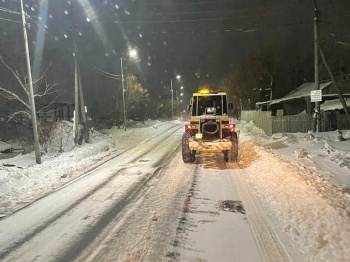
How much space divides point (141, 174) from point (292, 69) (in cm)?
5102

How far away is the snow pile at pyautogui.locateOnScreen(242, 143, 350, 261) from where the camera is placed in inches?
212

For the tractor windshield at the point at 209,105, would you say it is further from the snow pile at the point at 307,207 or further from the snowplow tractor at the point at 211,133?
the snow pile at the point at 307,207

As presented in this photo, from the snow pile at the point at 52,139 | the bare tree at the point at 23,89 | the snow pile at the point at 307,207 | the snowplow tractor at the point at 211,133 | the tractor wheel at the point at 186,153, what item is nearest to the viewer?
the snow pile at the point at 307,207

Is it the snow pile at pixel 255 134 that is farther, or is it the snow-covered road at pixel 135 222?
the snow pile at pixel 255 134

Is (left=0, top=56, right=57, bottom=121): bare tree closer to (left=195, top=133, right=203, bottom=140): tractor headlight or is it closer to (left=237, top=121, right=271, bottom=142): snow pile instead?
(left=195, top=133, right=203, bottom=140): tractor headlight

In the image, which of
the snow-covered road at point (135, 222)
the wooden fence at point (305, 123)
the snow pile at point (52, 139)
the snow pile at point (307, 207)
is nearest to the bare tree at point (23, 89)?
the snow pile at point (52, 139)

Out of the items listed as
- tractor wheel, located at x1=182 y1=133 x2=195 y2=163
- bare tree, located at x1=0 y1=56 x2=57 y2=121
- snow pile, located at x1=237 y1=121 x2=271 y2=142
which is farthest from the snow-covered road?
snow pile, located at x1=237 y1=121 x2=271 y2=142

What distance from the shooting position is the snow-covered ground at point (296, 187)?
228 inches

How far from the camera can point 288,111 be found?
42.7 metres

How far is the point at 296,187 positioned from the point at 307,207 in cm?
165

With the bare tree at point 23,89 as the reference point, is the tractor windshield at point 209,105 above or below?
below

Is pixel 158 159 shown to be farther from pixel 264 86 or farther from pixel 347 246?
pixel 264 86

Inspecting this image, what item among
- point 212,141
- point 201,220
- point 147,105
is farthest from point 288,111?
point 201,220

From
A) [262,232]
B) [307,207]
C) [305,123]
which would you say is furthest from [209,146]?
[305,123]
